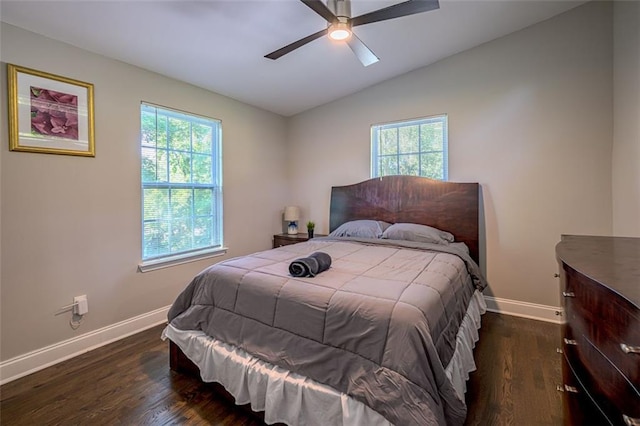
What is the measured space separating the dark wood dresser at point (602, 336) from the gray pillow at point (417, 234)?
1.67 meters

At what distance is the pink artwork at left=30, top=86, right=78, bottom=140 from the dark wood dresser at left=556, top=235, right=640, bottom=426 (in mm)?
3319

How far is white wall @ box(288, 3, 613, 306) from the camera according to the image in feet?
8.93

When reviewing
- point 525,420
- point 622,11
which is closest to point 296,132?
point 622,11

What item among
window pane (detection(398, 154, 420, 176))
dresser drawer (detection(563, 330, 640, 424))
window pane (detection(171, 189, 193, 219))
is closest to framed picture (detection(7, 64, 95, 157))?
window pane (detection(171, 189, 193, 219))

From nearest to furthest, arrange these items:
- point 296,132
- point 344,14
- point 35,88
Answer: point 344,14
point 35,88
point 296,132

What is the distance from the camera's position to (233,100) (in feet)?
12.4

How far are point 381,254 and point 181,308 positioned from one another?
5.34 feet

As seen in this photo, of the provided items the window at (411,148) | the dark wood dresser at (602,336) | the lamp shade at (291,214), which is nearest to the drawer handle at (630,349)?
the dark wood dresser at (602,336)

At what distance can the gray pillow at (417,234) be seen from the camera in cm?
304

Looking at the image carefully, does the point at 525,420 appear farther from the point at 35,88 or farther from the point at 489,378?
the point at 35,88

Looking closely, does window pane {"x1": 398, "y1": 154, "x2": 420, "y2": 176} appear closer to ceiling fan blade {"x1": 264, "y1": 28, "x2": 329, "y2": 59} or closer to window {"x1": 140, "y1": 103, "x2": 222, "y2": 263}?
ceiling fan blade {"x1": 264, "y1": 28, "x2": 329, "y2": 59}

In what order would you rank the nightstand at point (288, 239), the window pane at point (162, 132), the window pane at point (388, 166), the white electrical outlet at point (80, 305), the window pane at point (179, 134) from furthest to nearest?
the nightstand at point (288, 239) < the window pane at point (388, 166) < the window pane at point (179, 134) < the window pane at point (162, 132) < the white electrical outlet at point (80, 305)

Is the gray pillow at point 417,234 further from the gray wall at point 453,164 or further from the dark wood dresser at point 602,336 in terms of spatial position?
the dark wood dresser at point 602,336

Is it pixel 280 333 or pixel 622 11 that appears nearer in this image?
pixel 280 333
